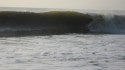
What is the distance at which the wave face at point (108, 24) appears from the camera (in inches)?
236

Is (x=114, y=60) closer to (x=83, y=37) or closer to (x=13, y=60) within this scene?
(x=13, y=60)

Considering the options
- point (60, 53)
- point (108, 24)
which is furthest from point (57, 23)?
point (60, 53)

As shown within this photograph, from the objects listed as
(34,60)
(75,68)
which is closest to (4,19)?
(34,60)

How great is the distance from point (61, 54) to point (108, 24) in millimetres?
2868

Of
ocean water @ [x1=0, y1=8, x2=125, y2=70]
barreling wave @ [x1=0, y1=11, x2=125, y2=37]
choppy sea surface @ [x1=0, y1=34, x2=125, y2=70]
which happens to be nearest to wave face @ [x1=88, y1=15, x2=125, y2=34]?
barreling wave @ [x1=0, y1=11, x2=125, y2=37]

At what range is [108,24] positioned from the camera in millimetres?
6305

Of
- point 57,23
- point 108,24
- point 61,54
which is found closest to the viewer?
point 61,54

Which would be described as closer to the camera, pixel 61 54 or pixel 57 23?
pixel 61 54

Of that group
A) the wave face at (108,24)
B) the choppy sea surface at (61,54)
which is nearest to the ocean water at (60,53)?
the choppy sea surface at (61,54)

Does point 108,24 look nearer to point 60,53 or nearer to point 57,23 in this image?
point 57,23

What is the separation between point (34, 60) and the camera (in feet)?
10.8

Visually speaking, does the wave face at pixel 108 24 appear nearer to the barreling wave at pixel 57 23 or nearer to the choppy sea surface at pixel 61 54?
the barreling wave at pixel 57 23

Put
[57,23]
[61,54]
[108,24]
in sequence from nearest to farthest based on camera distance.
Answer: [61,54], [57,23], [108,24]

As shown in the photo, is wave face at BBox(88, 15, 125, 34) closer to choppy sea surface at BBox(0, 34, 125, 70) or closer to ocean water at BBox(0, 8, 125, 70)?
ocean water at BBox(0, 8, 125, 70)
